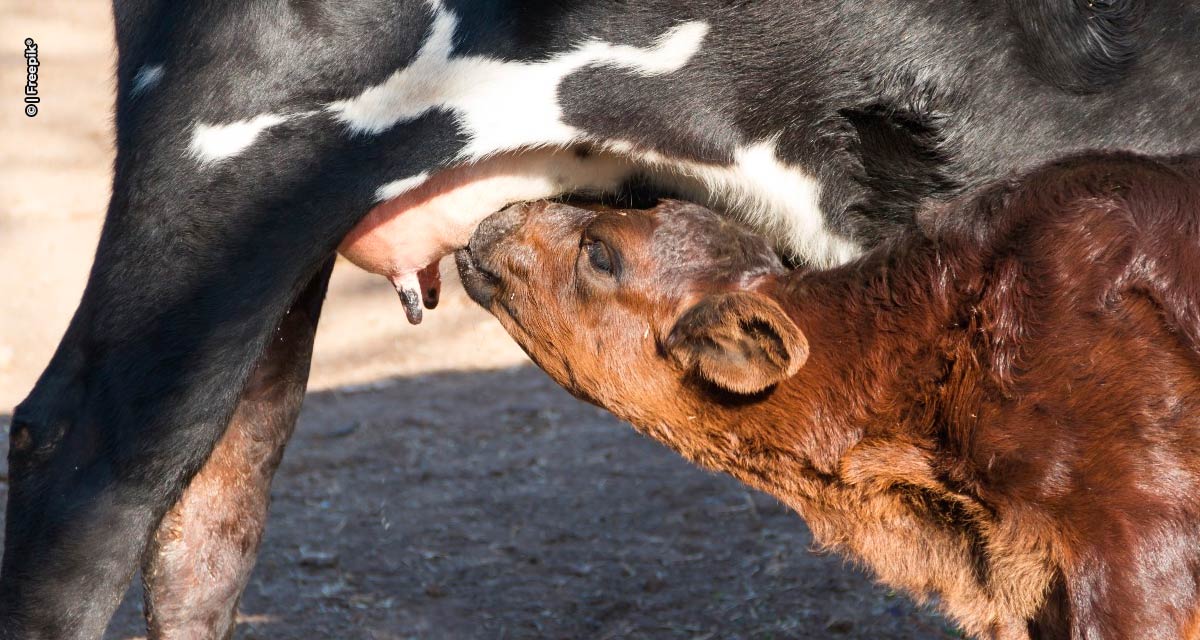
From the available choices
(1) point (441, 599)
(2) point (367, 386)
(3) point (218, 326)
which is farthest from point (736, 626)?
(2) point (367, 386)

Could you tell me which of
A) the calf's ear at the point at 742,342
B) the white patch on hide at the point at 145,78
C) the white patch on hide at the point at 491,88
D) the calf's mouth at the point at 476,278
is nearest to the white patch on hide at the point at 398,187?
the white patch on hide at the point at 491,88

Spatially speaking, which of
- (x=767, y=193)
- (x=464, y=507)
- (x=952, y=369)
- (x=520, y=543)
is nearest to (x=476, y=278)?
(x=767, y=193)

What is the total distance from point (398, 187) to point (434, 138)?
0.14m

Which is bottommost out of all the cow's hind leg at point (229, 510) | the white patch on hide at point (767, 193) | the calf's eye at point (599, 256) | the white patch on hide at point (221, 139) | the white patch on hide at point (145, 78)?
the cow's hind leg at point (229, 510)

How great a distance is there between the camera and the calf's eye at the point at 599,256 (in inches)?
146

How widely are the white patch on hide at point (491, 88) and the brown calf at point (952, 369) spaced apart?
1.13 ft

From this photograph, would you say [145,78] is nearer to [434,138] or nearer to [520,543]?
[434,138]

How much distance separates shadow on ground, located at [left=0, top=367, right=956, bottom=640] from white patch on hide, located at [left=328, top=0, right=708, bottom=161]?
6.73 ft

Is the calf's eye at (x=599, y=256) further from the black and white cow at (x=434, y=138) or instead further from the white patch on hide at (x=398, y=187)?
the white patch on hide at (x=398, y=187)

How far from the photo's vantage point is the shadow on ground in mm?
5109

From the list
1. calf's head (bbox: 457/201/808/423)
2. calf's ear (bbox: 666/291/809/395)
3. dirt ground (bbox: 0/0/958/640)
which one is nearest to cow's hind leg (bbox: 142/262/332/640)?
calf's head (bbox: 457/201/808/423)

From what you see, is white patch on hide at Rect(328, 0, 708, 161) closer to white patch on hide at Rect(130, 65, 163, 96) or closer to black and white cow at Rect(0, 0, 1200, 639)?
black and white cow at Rect(0, 0, 1200, 639)

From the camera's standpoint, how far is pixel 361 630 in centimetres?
503

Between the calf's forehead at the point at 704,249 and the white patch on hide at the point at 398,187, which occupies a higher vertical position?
the white patch on hide at the point at 398,187
